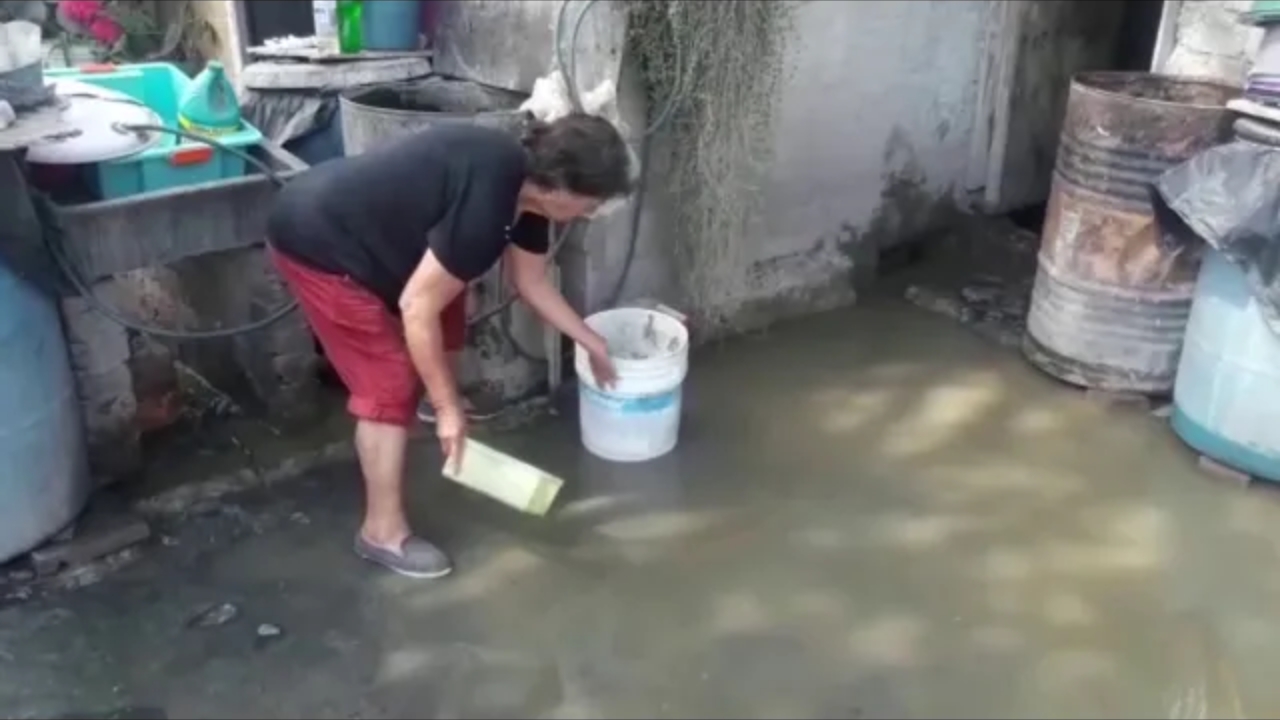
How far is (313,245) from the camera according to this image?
2.48 metres

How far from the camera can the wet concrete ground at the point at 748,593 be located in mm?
2359

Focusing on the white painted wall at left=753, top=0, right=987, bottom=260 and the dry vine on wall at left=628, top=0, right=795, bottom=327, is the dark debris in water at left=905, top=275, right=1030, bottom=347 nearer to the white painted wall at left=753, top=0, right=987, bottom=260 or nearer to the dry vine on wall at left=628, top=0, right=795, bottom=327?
the white painted wall at left=753, top=0, right=987, bottom=260

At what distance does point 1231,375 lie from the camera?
305cm

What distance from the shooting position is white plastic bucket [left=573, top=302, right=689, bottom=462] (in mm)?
2990

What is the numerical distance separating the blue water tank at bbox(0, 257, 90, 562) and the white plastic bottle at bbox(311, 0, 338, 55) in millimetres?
1215

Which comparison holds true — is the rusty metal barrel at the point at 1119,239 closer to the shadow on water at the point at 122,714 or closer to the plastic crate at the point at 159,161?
the plastic crate at the point at 159,161

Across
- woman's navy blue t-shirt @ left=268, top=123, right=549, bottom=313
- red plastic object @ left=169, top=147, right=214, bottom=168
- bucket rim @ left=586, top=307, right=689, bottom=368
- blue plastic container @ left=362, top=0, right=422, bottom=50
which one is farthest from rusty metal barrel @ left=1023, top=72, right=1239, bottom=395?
red plastic object @ left=169, top=147, right=214, bottom=168

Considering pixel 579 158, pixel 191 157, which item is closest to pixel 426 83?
pixel 191 157

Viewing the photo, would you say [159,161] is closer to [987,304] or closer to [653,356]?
[653,356]

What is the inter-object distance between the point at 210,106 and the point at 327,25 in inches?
24.7

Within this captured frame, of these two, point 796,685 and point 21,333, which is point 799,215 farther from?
point 21,333

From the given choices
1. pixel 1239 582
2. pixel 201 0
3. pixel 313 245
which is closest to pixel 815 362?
pixel 1239 582

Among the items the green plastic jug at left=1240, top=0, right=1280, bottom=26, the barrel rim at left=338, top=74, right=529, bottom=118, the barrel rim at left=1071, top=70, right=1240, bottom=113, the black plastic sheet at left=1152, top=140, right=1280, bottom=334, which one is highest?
the green plastic jug at left=1240, top=0, right=1280, bottom=26

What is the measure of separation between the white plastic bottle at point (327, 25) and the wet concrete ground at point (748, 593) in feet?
4.15
